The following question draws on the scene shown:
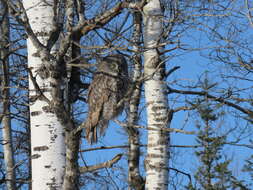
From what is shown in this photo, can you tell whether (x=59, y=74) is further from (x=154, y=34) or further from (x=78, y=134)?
(x=154, y=34)

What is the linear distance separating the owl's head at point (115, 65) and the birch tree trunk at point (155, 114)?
1252 mm

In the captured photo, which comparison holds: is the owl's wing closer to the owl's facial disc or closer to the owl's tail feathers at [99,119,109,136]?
the owl's tail feathers at [99,119,109,136]

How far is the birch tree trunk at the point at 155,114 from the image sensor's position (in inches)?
177

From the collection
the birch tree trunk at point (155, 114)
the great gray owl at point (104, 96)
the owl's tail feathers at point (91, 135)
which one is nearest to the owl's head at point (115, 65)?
the great gray owl at point (104, 96)

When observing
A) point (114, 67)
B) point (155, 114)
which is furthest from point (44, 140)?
point (114, 67)

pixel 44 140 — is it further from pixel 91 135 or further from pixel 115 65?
pixel 115 65

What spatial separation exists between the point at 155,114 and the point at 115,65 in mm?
1589

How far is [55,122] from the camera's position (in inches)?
150

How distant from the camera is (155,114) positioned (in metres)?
4.56

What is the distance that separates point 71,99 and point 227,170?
27.5ft

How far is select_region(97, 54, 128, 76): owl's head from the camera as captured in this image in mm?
5914

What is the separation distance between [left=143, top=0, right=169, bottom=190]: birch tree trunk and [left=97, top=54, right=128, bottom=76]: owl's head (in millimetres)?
1252

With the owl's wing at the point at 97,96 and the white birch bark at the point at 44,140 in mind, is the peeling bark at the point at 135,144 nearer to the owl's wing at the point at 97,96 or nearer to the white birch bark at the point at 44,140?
the owl's wing at the point at 97,96

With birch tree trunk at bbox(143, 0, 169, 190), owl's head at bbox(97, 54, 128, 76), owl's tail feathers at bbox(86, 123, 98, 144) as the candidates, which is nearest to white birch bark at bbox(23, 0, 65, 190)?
birch tree trunk at bbox(143, 0, 169, 190)
